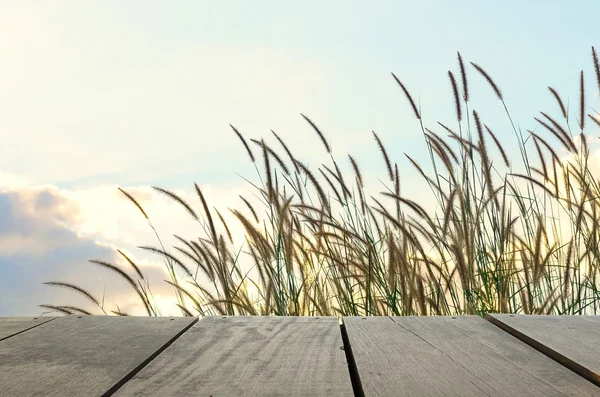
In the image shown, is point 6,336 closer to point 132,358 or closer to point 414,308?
point 132,358

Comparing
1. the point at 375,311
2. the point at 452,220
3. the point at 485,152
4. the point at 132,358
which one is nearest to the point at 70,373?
the point at 132,358

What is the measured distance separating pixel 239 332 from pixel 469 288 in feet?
3.39

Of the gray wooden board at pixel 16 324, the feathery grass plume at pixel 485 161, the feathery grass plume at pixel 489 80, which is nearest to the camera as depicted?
the gray wooden board at pixel 16 324

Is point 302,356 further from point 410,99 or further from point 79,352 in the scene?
point 410,99

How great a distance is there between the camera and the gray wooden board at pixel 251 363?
0.81m

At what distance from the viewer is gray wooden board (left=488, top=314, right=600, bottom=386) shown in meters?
0.93

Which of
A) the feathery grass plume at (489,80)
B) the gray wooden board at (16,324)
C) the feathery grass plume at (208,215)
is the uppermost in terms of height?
the feathery grass plume at (489,80)

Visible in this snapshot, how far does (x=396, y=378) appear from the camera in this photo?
0.84 metres

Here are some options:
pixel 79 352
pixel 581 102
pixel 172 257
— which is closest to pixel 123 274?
pixel 172 257

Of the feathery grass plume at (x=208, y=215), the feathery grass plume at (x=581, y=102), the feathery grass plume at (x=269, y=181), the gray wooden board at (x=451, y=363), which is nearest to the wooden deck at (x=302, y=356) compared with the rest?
the gray wooden board at (x=451, y=363)

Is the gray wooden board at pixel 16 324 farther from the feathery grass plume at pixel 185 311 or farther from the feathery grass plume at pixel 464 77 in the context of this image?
the feathery grass plume at pixel 464 77

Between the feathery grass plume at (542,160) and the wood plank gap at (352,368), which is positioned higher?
the feathery grass plume at (542,160)

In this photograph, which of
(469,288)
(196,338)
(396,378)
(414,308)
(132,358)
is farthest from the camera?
(414,308)

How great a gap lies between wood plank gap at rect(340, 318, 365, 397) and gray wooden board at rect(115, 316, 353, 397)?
0.6 inches
